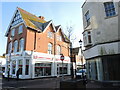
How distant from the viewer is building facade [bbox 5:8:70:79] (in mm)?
19484

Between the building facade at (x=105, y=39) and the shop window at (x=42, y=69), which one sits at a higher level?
the building facade at (x=105, y=39)

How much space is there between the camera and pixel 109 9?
12844 millimetres

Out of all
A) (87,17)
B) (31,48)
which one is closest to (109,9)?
(87,17)

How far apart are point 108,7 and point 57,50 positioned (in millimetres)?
15138

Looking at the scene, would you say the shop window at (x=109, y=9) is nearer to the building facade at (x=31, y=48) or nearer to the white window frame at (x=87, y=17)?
the white window frame at (x=87, y=17)

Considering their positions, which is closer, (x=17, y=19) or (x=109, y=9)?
(x=109, y=9)

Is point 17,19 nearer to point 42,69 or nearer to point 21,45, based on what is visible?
point 21,45

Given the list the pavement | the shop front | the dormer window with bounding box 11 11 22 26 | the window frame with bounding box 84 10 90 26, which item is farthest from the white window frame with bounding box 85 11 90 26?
the dormer window with bounding box 11 11 22 26

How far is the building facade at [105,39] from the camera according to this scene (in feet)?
37.0

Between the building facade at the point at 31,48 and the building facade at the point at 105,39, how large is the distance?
10.3m

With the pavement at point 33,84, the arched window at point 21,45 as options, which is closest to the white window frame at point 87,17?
the pavement at point 33,84

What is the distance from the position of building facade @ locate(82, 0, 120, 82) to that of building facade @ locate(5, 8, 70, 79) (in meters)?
10.3

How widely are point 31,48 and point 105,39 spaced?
12825 millimetres

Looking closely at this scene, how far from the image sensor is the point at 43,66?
71.6 ft
